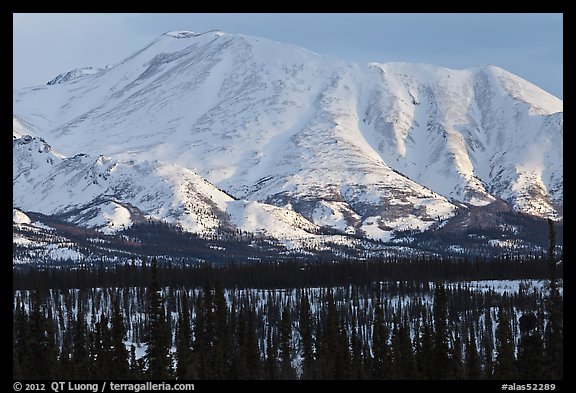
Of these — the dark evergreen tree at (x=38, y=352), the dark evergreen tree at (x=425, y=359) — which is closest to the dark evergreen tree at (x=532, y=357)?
the dark evergreen tree at (x=425, y=359)

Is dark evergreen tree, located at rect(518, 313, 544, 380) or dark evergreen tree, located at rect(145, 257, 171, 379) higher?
dark evergreen tree, located at rect(145, 257, 171, 379)

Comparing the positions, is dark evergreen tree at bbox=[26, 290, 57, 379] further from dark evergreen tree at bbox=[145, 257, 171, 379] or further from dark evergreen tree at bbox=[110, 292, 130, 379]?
dark evergreen tree at bbox=[145, 257, 171, 379]

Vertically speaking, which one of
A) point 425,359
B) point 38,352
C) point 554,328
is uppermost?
point 425,359

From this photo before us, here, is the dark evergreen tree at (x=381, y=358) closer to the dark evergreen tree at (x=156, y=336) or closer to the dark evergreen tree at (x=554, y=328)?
the dark evergreen tree at (x=156, y=336)

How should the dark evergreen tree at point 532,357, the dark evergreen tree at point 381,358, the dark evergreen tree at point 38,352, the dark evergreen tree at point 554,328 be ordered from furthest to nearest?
1. the dark evergreen tree at point 381,358
2. the dark evergreen tree at point 38,352
3. the dark evergreen tree at point 532,357
4. the dark evergreen tree at point 554,328

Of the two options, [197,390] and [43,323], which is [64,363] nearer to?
[43,323]

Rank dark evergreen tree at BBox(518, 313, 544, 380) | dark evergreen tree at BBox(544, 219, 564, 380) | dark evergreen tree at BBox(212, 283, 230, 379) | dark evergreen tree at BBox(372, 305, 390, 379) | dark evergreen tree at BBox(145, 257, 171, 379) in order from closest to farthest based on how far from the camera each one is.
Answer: dark evergreen tree at BBox(544, 219, 564, 380), dark evergreen tree at BBox(518, 313, 544, 380), dark evergreen tree at BBox(145, 257, 171, 379), dark evergreen tree at BBox(212, 283, 230, 379), dark evergreen tree at BBox(372, 305, 390, 379)

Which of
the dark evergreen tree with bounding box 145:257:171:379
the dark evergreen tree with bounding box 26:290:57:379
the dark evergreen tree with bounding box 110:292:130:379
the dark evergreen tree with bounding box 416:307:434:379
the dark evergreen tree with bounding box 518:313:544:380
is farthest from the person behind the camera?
the dark evergreen tree with bounding box 110:292:130:379

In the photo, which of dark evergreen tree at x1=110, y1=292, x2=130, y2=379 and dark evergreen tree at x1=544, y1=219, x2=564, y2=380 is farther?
dark evergreen tree at x1=110, y1=292, x2=130, y2=379

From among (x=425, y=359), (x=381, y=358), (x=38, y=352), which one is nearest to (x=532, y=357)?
(x=425, y=359)

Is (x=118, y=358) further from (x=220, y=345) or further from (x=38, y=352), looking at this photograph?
(x=220, y=345)

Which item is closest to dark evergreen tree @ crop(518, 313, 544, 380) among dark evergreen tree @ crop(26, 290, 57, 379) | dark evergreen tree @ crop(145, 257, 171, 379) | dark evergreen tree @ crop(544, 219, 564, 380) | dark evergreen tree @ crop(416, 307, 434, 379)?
dark evergreen tree @ crop(544, 219, 564, 380)
